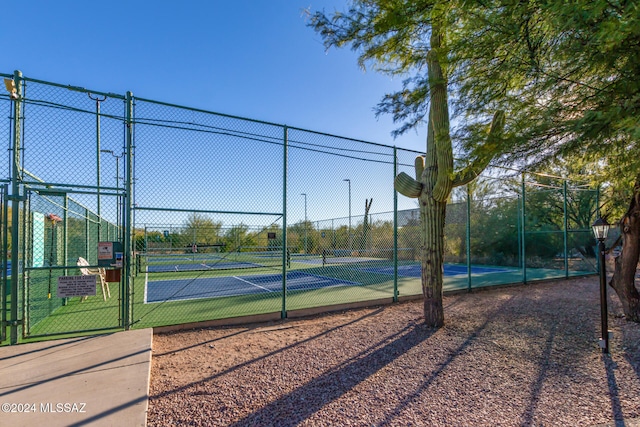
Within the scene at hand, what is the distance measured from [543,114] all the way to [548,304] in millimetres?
5778

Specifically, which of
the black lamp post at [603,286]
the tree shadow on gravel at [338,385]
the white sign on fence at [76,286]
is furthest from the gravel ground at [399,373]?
the white sign on fence at [76,286]

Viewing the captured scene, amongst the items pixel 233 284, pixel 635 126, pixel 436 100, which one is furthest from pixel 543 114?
pixel 233 284

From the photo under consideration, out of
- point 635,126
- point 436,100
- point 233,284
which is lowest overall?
point 233,284

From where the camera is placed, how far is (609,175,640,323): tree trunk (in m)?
5.62

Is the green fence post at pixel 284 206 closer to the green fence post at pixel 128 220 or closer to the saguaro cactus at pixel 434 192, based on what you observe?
the saguaro cactus at pixel 434 192

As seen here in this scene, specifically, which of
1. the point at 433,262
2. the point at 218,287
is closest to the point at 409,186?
the point at 433,262

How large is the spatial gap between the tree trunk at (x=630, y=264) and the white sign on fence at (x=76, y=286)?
837cm

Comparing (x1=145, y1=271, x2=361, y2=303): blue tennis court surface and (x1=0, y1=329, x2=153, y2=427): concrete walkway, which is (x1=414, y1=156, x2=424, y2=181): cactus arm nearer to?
(x1=0, y1=329, x2=153, y2=427): concrete walkway

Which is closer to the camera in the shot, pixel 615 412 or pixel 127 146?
pixel 615 412

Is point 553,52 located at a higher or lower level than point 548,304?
higher

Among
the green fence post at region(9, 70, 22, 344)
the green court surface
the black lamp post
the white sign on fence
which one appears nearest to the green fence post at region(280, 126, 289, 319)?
the green court surface

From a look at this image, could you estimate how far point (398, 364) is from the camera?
3.88 metres

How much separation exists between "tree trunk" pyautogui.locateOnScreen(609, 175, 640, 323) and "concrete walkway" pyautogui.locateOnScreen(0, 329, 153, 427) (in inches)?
289

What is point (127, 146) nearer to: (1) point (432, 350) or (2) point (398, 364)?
(2) point (398, 364)
